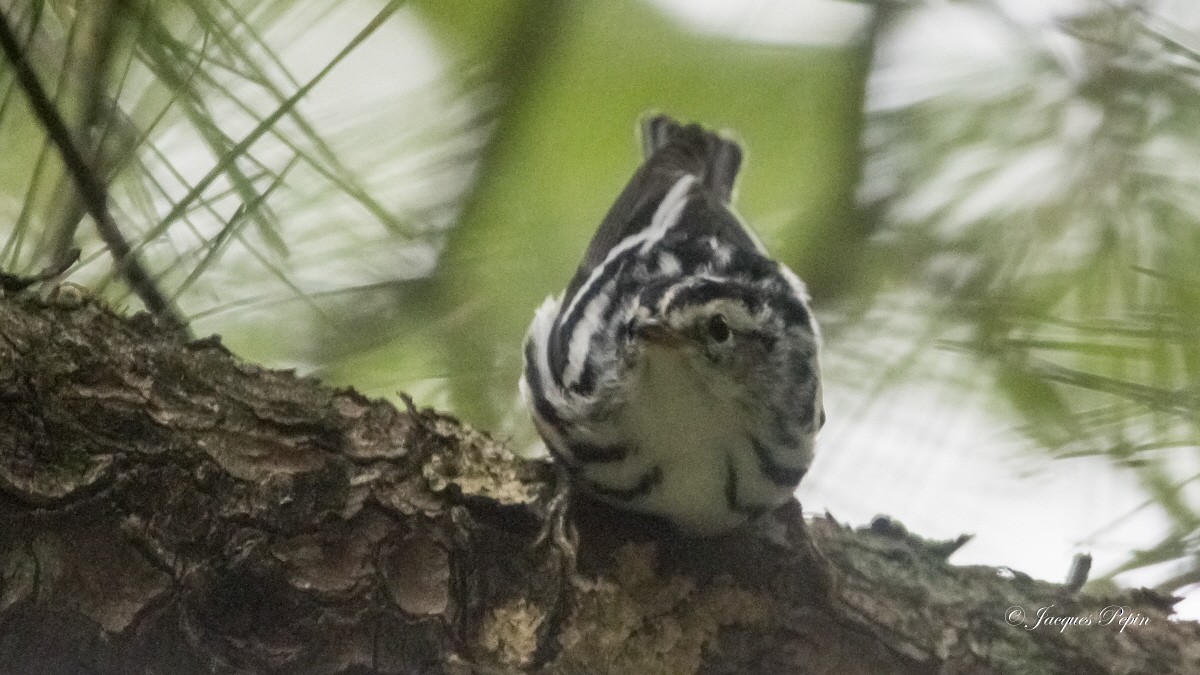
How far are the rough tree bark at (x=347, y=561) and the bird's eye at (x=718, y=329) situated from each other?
161mm

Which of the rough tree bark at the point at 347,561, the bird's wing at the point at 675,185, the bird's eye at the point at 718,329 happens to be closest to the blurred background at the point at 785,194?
the bird's wing at the point at 675,185

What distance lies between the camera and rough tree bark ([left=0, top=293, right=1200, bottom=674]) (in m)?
0.54

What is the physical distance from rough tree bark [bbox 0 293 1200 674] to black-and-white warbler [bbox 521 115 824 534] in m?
0.04

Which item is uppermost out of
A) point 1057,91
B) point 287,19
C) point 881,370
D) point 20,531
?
point 287,19

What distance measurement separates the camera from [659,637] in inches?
27.6

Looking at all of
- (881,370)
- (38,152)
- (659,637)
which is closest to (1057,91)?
(881,370)

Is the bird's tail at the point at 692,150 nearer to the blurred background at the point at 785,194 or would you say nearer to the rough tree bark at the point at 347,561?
the blurred background at the point at 785,194

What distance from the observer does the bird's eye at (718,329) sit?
66cm

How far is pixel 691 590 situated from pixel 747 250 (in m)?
0.28

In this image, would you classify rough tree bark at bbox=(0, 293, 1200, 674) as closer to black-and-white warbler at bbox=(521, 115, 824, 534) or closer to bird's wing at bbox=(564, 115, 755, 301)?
black-and-white warbler at bbox=(521, 115, 824, 534)

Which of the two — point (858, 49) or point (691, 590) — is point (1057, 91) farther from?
point (691, 590)

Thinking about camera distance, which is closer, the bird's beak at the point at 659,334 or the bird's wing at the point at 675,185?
the bird's beak at the point at 659,334

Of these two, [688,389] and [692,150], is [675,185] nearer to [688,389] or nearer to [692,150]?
[692,150]

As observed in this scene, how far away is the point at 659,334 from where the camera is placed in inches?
25.5
